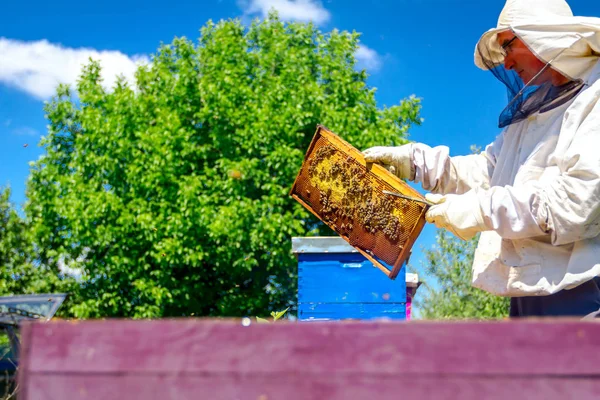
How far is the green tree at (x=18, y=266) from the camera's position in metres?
20.0

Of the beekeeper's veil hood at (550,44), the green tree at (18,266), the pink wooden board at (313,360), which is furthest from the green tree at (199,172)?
the pink wooden board at (313,360)

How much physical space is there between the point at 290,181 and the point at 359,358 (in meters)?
15.0

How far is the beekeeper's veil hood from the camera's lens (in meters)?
2.44

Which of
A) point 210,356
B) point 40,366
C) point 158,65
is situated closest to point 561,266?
point 210,356

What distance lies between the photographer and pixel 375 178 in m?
3.07

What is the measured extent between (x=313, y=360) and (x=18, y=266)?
23.0 m

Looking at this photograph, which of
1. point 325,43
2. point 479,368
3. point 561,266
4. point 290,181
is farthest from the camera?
point 325,43

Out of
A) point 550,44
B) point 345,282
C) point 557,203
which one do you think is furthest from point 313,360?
point 345,282

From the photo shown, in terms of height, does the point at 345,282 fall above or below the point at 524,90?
above

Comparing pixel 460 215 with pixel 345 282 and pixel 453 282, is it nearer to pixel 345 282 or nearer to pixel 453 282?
pixel 345 282

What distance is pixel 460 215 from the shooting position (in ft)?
7.82

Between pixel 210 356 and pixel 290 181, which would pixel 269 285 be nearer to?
pixel 290 181

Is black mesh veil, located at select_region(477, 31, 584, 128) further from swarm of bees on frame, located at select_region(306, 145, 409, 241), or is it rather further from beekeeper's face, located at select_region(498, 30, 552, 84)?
swarm of bees on frame, located at select_region(306, 145, 409, 241)

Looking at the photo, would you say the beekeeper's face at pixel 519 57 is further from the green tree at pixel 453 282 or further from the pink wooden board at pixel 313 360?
the green tree at pixel 453 282
